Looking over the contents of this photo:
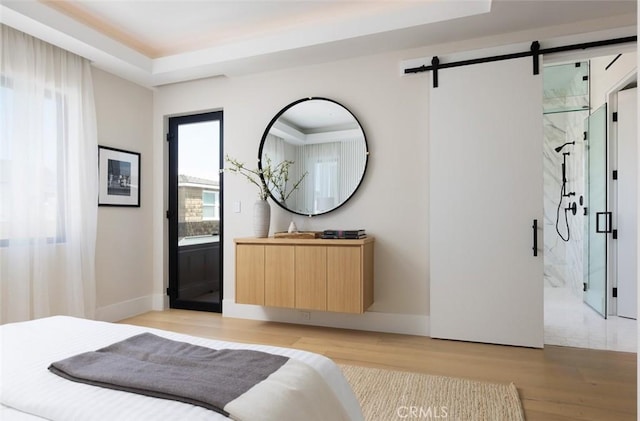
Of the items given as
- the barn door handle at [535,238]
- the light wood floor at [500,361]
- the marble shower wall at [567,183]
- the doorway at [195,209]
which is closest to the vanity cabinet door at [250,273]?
the light wood floor at [500,361]

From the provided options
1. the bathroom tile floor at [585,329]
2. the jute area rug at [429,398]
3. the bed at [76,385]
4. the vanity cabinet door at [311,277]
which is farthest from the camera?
the vanity cabinet door at [311,277]

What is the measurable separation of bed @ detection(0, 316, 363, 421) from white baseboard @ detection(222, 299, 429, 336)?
204 cm

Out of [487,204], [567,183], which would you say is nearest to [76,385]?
[487,204]

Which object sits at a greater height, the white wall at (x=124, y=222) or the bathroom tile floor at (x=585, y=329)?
the white wall at (x=124, y=222)

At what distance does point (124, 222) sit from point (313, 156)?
222cm

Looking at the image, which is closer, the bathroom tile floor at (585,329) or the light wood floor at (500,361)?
the light wood floor at (500,361)

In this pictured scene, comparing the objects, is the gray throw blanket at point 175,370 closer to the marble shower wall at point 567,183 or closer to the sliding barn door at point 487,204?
the sliding barn door at point 487,204

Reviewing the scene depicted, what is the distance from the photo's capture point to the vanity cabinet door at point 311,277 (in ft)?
10.2

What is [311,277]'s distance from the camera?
315 cm

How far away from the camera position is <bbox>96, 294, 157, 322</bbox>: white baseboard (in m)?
3.68

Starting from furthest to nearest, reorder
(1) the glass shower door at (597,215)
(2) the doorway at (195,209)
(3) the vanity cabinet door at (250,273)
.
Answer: (2) the doorway at (195,209), (1) the glass shower door at (597,215), (3) the vanity cabinet door at (250,273)

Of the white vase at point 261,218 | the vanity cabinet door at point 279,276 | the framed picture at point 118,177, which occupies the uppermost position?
the framed picture at point 118,177

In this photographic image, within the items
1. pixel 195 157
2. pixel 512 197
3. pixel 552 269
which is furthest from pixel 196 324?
pixel 552 269

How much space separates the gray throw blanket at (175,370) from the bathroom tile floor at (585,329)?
288 cm
